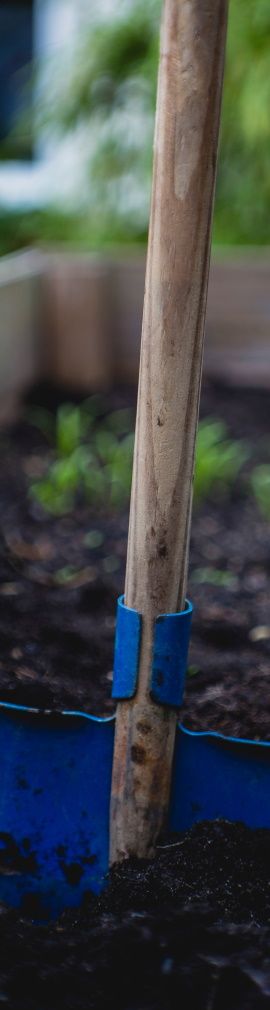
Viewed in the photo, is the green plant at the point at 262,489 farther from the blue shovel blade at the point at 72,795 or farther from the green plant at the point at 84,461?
the blue shovel blade at the point at 72,795

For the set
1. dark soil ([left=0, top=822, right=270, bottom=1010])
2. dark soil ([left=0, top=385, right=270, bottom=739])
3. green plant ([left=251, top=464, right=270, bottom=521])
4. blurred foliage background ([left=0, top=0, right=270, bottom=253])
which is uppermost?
blurred foliage background ([left=0, top=0, right=270, bottom=253])

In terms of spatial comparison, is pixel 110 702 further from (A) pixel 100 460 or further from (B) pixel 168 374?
(A) pixel 100 460

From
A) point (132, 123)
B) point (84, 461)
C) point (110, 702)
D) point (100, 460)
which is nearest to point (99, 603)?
point (110, 702)

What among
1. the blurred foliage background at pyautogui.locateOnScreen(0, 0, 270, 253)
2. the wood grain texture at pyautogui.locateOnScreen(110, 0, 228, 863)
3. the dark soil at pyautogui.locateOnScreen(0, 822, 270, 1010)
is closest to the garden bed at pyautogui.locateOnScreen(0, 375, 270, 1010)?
the dark soil at pyautogui.locateOnScreen(0, 822, 270, 1010)

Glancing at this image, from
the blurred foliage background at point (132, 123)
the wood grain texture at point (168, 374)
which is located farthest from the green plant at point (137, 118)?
the wood grain texture at point (168, 374)

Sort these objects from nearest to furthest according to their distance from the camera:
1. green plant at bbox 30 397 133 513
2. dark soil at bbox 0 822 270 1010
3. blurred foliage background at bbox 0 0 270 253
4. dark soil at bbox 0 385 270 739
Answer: dark soil at bbox 0 822 270 1010, dark soil at bbox 0 385 270 739, green plant at bbox 30 397 133 513, blurred foliage background at bbox 0 0 270 253

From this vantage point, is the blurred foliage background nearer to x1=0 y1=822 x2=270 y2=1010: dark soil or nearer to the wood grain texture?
the wood grain texture

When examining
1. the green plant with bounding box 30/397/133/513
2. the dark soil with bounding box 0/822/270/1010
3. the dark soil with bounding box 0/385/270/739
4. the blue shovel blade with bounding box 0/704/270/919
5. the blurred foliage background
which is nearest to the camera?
the dark soil with bounding box 0/822/270/1010

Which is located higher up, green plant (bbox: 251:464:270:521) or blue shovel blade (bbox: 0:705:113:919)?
green plant (bbox: 251:464:270:521)
